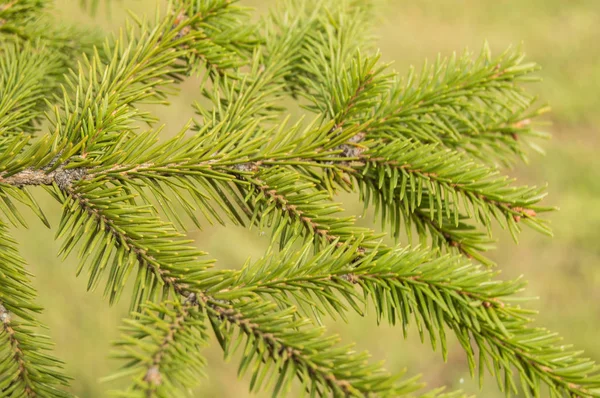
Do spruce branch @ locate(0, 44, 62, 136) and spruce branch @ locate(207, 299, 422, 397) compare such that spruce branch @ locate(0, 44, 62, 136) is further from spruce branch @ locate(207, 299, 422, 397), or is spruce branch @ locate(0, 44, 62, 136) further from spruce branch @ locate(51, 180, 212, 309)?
spruce branch @ locate(207, 299, 422, 397)

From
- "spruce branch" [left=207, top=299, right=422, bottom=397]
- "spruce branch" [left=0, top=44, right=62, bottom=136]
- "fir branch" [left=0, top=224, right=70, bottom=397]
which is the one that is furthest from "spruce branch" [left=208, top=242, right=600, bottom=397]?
"spruce branch" [left=0, top=44, right=62, bottom=136]

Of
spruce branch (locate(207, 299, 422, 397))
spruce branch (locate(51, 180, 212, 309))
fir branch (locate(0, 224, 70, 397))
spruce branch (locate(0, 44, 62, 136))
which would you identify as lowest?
fir branch (locate(0, 224, 70, 397))

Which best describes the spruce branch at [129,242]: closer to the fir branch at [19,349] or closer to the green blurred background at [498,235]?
the fir branch at [19,349]

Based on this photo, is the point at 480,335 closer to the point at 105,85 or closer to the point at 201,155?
the point at 201,155

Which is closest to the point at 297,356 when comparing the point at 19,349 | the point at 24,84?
the point at 19,349

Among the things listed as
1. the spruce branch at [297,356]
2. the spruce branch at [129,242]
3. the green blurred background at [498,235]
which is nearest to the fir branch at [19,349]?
the spruce branch at [129,242]

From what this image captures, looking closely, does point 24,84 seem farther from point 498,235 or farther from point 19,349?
point 498,235
